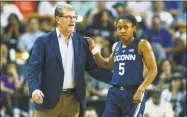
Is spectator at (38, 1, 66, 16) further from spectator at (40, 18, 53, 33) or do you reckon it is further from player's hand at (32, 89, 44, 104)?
player's hand at (32, 89, 44, 104)

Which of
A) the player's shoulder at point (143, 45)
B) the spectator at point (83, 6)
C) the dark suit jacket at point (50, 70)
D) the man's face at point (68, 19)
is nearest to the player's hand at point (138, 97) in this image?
the player's shoulder at point (143, 45)

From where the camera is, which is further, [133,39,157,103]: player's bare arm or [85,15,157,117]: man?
[85,15,157,117]: man

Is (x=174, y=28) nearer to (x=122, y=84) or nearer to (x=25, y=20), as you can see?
(x=25, y=20)

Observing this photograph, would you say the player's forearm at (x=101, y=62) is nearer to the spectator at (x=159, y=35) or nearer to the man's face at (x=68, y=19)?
the man's face at (x=68, y=19)

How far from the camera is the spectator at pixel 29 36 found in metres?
12.6

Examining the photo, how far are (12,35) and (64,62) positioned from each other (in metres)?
6.84

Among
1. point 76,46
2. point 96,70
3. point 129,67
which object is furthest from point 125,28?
point 96,70

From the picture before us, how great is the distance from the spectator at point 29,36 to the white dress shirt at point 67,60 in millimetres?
6250

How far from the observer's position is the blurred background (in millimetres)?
10773

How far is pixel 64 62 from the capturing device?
6328 millimetres

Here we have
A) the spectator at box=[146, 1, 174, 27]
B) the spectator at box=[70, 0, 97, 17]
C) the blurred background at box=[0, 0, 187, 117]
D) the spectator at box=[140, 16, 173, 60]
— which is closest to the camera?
the blurred background at box=[0, 0, 187, 117]

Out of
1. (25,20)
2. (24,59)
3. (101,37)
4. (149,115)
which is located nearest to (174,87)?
(149,115)

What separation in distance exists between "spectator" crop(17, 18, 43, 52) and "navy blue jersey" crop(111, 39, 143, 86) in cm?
646

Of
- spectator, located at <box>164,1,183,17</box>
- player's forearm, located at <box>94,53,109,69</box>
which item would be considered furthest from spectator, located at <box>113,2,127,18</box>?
player's forearm, located at <box>94,53,109,69</box>
